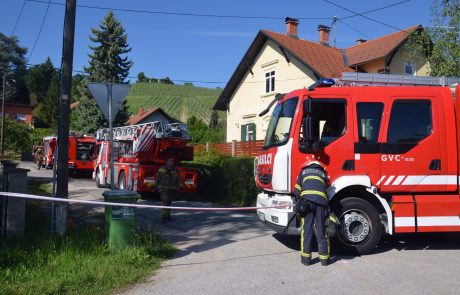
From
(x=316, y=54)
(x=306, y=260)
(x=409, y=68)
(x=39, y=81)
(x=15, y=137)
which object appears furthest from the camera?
(x=39, y=81)

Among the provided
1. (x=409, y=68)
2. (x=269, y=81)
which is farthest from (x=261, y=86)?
(x=409, y=68)

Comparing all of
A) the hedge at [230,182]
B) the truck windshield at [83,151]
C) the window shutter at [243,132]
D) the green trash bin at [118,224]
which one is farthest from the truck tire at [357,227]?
the truck windshield at [83,151]

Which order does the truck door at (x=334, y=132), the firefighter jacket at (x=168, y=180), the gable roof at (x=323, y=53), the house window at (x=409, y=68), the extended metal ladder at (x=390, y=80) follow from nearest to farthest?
1. the truck door at (x=334, y=132)
2. the extended metal ladder at (x=390, y=80)
3. the firefighter jacket at (x=168, y=180)
4. the gable roof at (x=323, y=53)
5. the house window at (x=409, y=68)

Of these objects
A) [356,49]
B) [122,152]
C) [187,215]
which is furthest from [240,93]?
[187,215]

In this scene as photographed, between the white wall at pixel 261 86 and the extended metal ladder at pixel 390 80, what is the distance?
1615 centimetres

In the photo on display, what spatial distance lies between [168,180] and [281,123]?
169 inches

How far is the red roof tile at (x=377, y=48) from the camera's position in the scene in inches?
995

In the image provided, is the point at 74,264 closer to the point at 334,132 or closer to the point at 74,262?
the point at 74,262

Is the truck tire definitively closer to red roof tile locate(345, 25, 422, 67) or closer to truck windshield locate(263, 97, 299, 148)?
truck windshield locate(263, 97, 299, 148)

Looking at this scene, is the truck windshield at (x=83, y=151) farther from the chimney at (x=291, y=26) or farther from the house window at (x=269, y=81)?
the chimney at (x=291, y=26)

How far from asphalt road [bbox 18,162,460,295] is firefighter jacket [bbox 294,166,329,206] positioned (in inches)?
38.8

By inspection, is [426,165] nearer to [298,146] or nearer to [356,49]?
[298,146]

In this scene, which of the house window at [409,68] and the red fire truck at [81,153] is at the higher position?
the house window at [409,68]

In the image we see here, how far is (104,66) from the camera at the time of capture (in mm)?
43656
